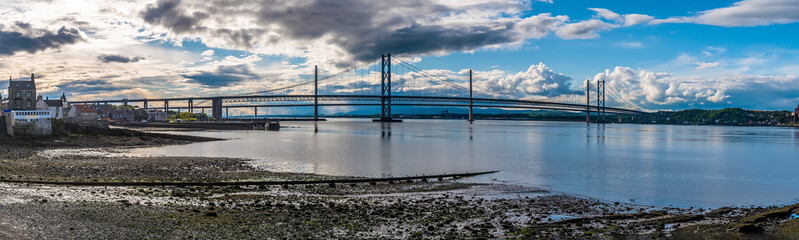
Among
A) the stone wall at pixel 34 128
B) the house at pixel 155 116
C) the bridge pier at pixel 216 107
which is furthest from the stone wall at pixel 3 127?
the bridge pier at pixel 216 107

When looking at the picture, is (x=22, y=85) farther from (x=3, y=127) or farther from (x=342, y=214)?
(x=342, y=214)

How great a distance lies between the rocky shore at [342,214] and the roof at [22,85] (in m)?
43.9

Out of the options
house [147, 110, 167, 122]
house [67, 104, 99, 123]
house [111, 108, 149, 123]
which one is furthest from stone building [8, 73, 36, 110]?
house [147, 110, 167, 122]

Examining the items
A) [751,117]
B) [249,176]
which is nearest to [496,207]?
[249,176]

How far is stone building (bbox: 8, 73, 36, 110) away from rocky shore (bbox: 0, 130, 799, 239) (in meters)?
42.9

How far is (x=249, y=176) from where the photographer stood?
17.3 m

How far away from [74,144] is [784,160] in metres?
45.1

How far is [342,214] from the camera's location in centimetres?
1066

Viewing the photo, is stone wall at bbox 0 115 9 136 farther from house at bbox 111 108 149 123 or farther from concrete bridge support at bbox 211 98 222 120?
concrete bridge support at bbox 211 98 222 120

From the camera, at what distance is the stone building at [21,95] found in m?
49.8

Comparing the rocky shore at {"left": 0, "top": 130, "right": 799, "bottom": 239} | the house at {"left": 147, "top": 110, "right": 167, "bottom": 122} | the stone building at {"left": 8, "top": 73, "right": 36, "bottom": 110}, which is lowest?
the rocky shore at {"left": 0, "top": 130, "right": 799, "bottom": 239}

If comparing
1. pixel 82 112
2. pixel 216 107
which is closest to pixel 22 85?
pixel 82 112

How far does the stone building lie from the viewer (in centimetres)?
4981

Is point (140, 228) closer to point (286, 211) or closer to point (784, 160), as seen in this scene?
point (286, 211)
